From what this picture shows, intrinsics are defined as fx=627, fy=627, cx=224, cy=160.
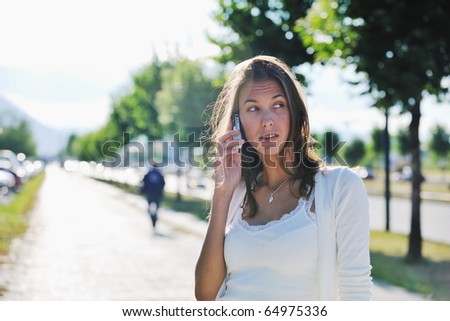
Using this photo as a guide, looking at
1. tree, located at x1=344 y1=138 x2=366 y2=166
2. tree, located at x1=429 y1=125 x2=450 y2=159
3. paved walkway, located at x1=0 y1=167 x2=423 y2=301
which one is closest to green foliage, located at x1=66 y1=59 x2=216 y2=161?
paved walkway, located at x1=0 y1=167 x2=423 y2=301

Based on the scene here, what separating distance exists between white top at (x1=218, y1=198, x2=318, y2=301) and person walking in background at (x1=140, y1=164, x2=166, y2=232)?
12.8 m

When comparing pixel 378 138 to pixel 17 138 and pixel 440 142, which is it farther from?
pixel 17 138

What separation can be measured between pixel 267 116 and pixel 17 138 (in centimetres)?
7813

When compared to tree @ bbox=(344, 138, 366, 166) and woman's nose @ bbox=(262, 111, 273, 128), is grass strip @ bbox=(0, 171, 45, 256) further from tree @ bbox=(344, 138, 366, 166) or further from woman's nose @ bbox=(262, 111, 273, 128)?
tree @ bbox=(344, 138, 366, 166)

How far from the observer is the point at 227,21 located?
1488cm

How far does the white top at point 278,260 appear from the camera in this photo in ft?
7.36

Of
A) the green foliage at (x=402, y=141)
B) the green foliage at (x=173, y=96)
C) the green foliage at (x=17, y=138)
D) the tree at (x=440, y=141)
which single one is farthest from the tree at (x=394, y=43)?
the green foliage at (x=17, y=138)

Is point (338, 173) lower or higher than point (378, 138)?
lower

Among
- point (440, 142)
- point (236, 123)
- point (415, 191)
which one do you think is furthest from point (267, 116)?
point (440, 142)

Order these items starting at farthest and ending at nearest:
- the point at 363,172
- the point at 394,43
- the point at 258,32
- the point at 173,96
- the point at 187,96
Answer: the point at 173,96, the point at 363,172, the point at 187,96, the point at 258,32, the point at 394,43

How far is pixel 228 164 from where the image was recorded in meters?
2.62

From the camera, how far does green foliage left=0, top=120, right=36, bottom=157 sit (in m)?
70.6

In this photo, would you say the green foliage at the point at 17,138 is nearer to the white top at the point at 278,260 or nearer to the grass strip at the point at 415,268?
the grass strip at the point at 415,268
